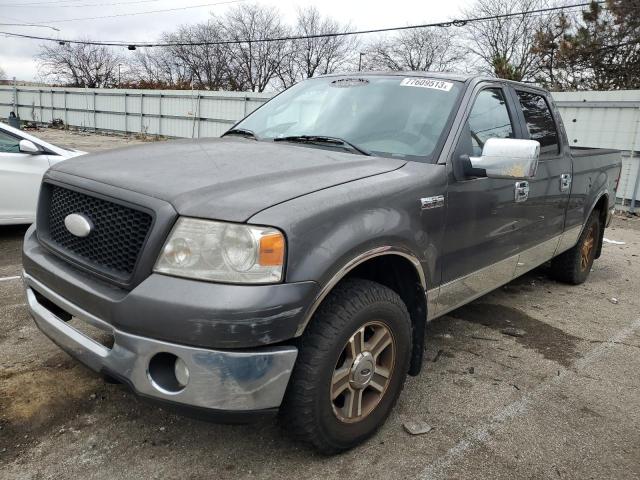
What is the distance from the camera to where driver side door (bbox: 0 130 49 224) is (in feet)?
18.8

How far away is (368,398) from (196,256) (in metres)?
1.11

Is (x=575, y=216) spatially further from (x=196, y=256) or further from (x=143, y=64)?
(x=143, y=64)

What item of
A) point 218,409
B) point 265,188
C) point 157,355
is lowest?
point 218,409

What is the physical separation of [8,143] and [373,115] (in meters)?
4.64

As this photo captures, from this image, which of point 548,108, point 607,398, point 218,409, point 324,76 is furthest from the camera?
point 548,108

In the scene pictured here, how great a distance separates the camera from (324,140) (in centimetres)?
304

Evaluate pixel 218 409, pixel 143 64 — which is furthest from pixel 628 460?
pixel 143 64

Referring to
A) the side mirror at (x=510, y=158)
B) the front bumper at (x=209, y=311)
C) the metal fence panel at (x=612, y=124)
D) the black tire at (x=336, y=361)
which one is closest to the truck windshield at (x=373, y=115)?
the side mirror at (x=510, y=158)

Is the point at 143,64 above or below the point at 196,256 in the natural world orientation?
above

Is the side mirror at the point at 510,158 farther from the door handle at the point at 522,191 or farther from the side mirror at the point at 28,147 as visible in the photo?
the side mirror at the point at 28,147

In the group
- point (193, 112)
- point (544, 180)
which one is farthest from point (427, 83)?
point (193, 112)

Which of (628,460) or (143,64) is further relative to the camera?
(143,64)

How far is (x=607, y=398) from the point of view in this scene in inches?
122

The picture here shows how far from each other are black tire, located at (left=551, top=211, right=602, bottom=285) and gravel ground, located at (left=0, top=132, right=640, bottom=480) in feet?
4.04
